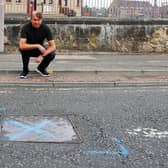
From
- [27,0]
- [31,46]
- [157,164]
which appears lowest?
[157,164]

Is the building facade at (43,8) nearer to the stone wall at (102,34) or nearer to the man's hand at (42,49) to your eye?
the stone wall at (102,34)

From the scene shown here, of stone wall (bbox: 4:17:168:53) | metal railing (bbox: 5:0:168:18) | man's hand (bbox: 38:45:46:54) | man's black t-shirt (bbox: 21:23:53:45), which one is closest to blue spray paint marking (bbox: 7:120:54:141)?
man's hand (bbox: 38:45:46:54)

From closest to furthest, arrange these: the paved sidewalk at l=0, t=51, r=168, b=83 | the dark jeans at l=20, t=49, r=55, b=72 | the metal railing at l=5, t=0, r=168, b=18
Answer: the dark jeans at l=20, t=49, r=55, b=72, the paved sidewalk at l=0, t=51, r=168, b=83, the metal railing at l=5, t=0, r=168, b=18

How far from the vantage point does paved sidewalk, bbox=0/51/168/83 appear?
1113cm

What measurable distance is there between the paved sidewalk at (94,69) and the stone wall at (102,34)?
1.23 meters

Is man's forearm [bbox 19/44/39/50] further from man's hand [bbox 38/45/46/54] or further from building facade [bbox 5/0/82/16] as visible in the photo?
building facade [bbox 5/0/82/16]

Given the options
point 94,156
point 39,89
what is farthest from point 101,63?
point 94,156

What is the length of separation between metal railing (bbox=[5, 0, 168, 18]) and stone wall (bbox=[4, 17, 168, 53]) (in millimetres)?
651

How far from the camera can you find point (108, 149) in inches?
224

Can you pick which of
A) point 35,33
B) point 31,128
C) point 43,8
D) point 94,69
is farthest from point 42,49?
point 43,8

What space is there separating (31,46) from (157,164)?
20.2 feet

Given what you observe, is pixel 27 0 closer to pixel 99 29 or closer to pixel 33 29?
pixel 99 29

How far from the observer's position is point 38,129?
253 inches

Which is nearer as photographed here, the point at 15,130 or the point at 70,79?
the point at 15,130
